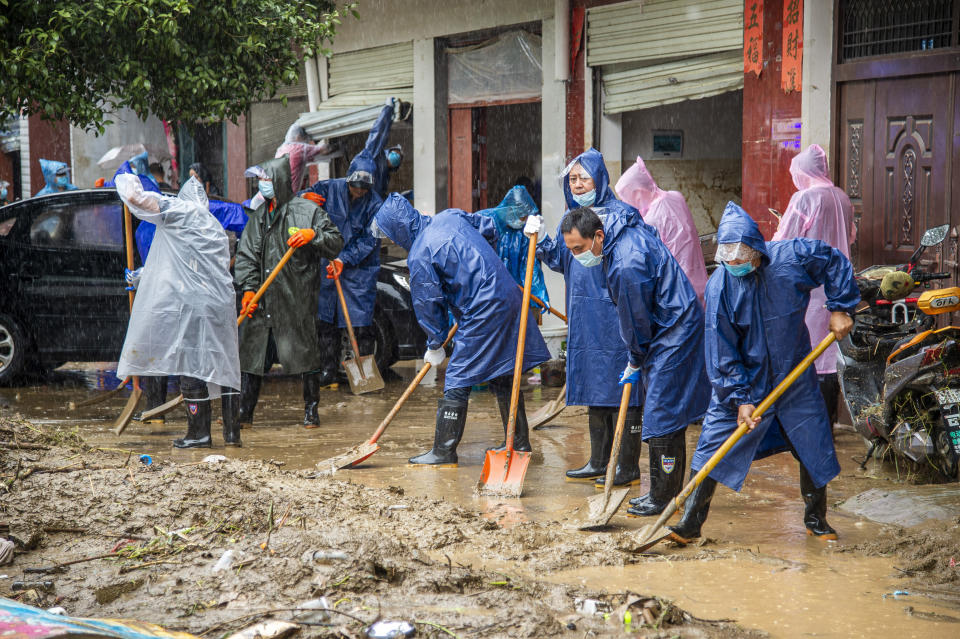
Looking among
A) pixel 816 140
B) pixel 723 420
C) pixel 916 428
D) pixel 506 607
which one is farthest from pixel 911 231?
pixel 506 607

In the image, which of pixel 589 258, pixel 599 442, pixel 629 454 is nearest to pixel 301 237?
pixel 599 442

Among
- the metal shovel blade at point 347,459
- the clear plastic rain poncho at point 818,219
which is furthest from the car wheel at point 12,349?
the clear plastic rain poncho at point 818,219

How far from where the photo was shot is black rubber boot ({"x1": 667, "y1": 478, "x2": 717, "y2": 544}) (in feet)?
16.5

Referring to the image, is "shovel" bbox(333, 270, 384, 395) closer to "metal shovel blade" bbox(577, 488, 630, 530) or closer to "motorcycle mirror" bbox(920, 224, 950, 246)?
"metal shovel blade" bbox(577, 488, 630, 530)

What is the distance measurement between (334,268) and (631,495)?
3.79 meters

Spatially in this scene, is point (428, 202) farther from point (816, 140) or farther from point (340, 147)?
point (816, 140)

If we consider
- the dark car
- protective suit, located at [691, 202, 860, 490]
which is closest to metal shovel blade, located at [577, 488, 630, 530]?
protective suit, located at [691, 202, 860, 490]

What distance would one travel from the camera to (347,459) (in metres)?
6.69

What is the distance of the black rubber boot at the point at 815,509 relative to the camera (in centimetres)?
506

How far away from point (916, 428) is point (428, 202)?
8127 millimetres

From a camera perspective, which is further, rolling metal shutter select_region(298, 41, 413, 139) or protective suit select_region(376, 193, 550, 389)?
rolling metal shutter select_region(298, 41, 413, 139)

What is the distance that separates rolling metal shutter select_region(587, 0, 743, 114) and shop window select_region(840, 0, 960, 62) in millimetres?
1285

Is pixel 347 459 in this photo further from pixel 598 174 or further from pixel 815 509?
pixel 815 509

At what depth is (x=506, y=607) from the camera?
4.04 metres
